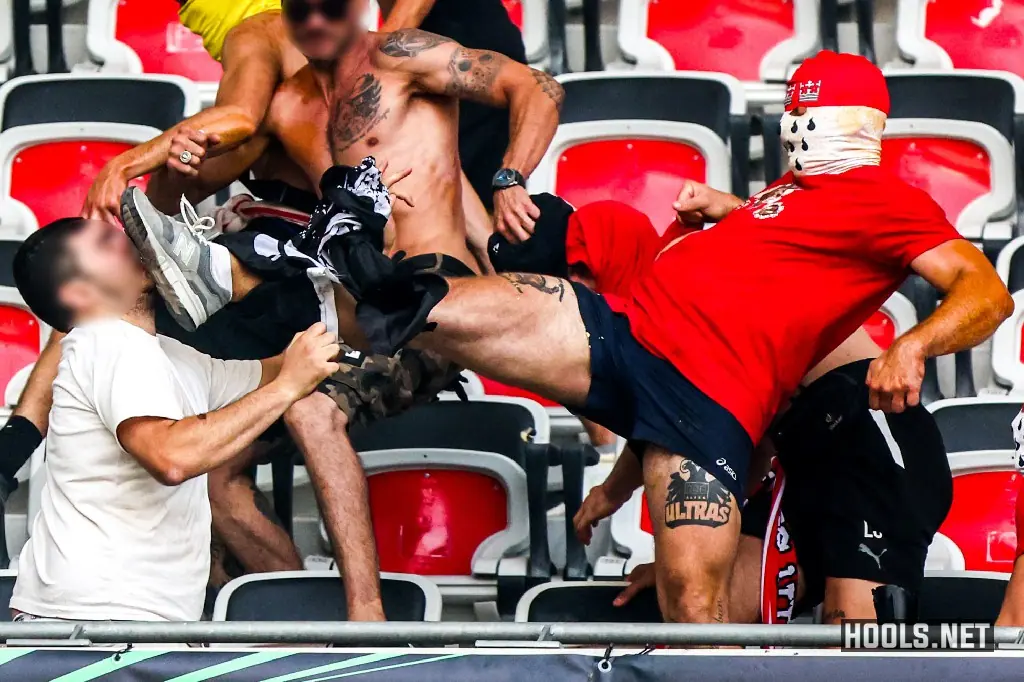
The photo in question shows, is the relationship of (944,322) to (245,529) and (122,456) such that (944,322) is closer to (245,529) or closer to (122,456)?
(122,456)

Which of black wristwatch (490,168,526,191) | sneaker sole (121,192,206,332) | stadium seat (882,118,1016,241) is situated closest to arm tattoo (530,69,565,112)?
black wristwatch (490,168,526,191)

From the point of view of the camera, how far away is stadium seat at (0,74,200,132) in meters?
5.16

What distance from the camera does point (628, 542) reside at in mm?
4105

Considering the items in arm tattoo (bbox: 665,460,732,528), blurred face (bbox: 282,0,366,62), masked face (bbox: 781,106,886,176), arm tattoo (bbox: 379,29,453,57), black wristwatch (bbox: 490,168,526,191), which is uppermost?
blurred face (bbox: 282,0,366,62)

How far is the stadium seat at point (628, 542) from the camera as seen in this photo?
4.00 meters

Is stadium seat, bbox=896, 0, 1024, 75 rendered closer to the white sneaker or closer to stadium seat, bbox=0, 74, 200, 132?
stadium seat, bbox=0, 74, 200, 132

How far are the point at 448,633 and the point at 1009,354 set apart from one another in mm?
2560

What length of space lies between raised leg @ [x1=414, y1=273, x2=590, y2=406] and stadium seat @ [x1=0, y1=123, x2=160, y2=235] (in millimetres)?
2109

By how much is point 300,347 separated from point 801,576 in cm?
128

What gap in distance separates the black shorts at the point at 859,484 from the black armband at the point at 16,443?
1777 millimetres

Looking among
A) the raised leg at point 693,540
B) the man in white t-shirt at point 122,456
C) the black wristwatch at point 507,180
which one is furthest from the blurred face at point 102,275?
the raised leg at point 693,540

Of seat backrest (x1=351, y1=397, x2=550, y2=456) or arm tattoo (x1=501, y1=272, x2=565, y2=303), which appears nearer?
arm tattoo (x1=501, y1=272, x2=565, y2=303)

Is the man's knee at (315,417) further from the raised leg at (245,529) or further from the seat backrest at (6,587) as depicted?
the seat backrest at (6,587)

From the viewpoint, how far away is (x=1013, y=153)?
196 inches
